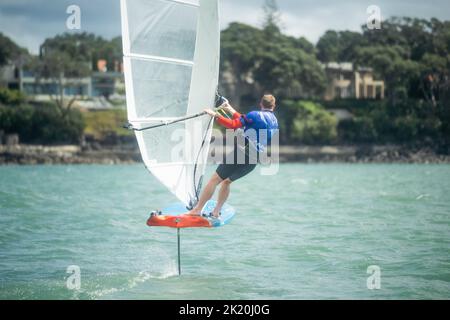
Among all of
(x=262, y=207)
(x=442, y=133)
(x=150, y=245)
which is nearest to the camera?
(x=150, y=245)

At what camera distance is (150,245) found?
588 inches

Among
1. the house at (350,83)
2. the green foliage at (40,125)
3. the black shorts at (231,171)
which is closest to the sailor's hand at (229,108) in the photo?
the black shorts at (231,171)

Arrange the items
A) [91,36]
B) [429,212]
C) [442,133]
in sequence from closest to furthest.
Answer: [429,212]
[442,133]
[91,36]

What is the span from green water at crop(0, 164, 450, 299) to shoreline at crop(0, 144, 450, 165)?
38.6 metres

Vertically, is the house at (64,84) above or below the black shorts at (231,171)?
above

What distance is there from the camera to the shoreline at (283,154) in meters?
62.5

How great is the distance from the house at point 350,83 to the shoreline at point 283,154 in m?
13.4

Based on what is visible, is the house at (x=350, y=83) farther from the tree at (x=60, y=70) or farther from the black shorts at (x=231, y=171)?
the black shorts at (x=231, y=171)

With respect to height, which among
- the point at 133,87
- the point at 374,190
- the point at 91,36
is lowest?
the point at 374,190

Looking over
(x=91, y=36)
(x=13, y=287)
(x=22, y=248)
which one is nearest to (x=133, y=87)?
(x=13, y=287)

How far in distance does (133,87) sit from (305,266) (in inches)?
154

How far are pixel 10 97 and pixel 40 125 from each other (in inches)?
242

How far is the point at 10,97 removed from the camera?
233ft

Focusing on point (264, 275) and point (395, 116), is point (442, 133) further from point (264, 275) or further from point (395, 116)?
point (264, 275)
